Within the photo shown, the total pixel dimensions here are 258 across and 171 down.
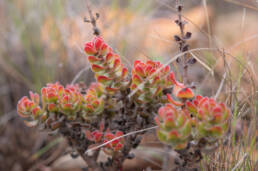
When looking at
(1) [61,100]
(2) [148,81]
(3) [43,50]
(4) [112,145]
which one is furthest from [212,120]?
(3) [43,50]

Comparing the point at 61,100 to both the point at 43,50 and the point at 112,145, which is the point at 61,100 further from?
the point at 43,50

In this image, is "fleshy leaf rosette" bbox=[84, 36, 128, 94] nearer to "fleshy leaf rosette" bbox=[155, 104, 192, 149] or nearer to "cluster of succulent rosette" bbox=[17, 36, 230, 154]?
"cluster of succulent rosette" bbox=[17, 36, 230, 154]

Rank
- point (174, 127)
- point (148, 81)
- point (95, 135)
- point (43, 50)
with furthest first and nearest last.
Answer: point (43, 50) < point (95, 135) < point (148, 81) < point (174, 127)

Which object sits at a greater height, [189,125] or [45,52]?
[45,52]

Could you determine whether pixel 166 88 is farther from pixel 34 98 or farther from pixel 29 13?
pixel 29 13

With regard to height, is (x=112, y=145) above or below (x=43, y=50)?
below

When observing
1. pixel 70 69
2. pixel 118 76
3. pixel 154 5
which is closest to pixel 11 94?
A: pixel 70 69

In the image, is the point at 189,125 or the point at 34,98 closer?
the point at 189,125

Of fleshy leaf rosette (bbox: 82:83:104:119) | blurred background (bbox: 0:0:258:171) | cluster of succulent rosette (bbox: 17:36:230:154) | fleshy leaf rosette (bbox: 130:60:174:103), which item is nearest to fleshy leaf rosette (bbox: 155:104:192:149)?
cluster of succulent rosette (bbox: 17:36:230:154)
